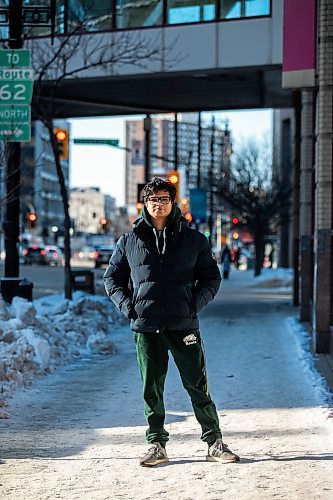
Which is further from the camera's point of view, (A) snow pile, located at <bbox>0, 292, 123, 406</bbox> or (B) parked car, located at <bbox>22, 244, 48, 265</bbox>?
(B) parked car, located at <bbox>22, 244, 48, 265</bbox>

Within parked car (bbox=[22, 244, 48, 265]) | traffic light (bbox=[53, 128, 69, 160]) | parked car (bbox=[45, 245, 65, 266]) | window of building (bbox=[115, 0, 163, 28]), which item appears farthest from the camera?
parked car (bbox=[45, 245, 65, 266])

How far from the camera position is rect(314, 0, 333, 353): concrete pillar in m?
12.2

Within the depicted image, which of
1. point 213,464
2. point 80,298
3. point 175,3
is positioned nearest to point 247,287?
point 175,3

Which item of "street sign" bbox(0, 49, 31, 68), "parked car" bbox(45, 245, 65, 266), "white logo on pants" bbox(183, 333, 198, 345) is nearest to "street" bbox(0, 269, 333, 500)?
"white logo on pants" bbox(183, 333, 198, 345)

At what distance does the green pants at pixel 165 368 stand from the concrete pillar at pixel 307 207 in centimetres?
1115

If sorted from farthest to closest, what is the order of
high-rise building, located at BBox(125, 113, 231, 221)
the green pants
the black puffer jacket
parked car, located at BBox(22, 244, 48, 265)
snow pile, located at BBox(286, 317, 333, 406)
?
parked car, located at BBox(22, 244, 48, 265) → high-rise building, located at BBox(125, 113, 231, 221) → snow pile, located at BBox(286, 317, 333, 406) → the green pants → the black puffer jacket

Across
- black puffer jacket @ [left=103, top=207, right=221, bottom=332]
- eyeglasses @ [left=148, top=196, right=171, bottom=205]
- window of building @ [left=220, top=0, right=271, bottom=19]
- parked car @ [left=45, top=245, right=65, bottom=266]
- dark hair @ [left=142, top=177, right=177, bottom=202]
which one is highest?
window of building @ [left=220, top=0, right=271, bottom=19]

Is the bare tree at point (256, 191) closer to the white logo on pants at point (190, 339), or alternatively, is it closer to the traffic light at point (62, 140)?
the traffic light at point (62, 140)

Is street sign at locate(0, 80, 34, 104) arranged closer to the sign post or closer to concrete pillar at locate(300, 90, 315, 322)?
the sign post

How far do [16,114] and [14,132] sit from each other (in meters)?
0.26

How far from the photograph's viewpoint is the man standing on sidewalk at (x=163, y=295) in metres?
6.14

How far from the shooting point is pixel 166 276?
612 centimetres

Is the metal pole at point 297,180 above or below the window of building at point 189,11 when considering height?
below

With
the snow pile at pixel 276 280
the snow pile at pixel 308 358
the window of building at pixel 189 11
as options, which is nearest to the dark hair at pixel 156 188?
the snow pile at pixel 308 358
